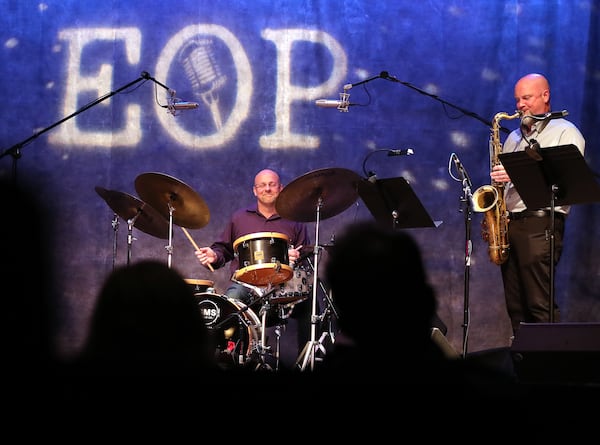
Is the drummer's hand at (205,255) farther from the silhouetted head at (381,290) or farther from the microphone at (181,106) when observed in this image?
the silhouetted head at (381,290)

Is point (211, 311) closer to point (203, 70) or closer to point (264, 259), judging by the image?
point (264, 259)

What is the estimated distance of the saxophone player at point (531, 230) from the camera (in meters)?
5.05

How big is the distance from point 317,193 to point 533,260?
4.92 ft

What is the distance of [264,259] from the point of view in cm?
532

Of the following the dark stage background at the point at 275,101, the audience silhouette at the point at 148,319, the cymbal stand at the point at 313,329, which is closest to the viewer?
the audience silhouette at the point at 148,319

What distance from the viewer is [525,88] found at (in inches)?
212

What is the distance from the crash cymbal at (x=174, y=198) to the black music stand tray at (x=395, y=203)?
1.16m

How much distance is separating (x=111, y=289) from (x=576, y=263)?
5.96 metres

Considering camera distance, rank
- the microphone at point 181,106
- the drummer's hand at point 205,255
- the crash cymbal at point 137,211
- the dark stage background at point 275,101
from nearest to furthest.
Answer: the crash cymbal at point 137,211, the drummer's hand at point 205,255, the microphone at point 181,106, the dark stage background at point 275,101

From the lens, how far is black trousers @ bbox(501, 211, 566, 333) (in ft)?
16.5

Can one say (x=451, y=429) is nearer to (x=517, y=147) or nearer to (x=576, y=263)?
(x=517, y=147)

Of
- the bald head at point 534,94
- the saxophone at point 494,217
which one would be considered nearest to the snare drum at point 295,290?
the saxophone at point 494,217

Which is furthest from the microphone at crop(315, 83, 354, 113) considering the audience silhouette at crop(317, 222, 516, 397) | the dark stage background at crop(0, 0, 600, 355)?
the audience silhouette at crop(317, 222, 516, 397)

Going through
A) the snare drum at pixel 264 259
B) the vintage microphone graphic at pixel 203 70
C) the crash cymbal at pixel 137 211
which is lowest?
the snare drum at pixel 264 259
